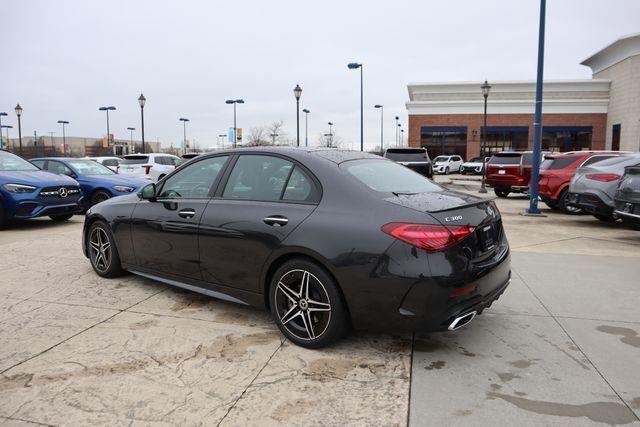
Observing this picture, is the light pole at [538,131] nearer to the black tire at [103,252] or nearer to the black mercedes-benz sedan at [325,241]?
the black mercedes-benz sedan at [325,241]

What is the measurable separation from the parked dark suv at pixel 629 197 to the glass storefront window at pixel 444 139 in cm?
3832

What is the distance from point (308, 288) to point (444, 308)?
3.36 feet

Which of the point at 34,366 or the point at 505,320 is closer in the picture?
the point at 34,366

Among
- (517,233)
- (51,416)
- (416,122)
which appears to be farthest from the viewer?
(416,122)

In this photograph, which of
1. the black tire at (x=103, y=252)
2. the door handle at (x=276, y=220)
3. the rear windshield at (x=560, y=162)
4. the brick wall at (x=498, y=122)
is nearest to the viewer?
the door handle at (x=276, y=220)

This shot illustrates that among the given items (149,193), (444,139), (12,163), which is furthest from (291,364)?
(444,139)

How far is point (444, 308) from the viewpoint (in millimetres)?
3195

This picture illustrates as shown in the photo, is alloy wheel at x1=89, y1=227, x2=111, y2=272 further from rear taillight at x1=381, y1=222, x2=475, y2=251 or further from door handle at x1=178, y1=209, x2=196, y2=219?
rear taillight at x1=381, y1=222, x2=475, y2=251

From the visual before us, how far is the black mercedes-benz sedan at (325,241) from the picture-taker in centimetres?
322

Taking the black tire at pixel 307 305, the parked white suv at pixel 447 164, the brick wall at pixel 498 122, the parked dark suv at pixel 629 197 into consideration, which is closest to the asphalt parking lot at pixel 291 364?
the black tire at pixel 307 305

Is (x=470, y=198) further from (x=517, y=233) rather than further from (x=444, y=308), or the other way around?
(x=517, y=233)

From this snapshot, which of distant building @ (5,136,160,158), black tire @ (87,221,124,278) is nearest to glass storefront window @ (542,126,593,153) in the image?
distant building @ (5,136,160,158)

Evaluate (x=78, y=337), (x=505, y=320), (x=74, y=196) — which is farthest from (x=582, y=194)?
(x=74, y=196)

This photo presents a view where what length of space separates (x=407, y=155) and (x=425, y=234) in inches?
549
